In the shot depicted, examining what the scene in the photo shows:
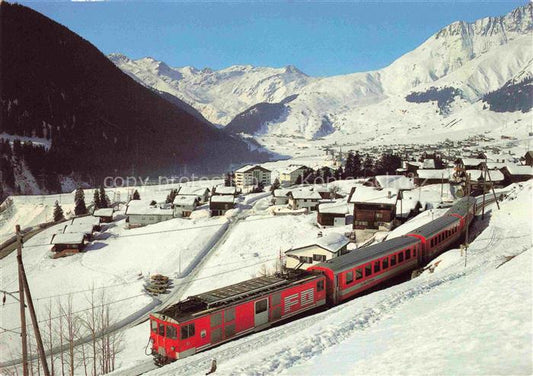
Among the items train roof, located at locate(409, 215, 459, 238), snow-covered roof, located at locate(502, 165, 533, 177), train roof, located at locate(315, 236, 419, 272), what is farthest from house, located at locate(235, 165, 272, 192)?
train roof, located at locate(315, 236, 419, 272)

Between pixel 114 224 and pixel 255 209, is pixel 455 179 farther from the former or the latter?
pixel 114 224

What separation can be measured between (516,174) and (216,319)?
82113mm

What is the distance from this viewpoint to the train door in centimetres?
2225

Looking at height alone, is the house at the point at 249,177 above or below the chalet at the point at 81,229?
above

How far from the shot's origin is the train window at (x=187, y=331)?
63.5 ft

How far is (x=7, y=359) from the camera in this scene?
1433 inches

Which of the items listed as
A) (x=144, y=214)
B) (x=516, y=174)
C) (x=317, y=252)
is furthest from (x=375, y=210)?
(x=144, y=214)

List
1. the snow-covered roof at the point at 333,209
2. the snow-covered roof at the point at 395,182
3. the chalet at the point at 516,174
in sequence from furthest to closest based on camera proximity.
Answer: the chalet at the point at 516,174 < the snow-covered roof at the point at 395,182 < the snow-covered roof at the point at 333,209

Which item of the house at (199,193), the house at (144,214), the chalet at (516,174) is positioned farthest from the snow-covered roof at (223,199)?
the chalet at (516,174)

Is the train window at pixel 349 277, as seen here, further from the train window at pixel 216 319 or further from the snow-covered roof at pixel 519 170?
the snow-covered roof at pixel 519 170

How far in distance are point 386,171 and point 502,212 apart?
2882 inches

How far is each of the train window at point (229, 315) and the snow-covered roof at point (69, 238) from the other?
180 feet

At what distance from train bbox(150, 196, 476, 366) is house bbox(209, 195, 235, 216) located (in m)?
55.6

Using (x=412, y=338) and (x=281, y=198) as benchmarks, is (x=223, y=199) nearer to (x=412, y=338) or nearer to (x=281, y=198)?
(x=281, y=198)
